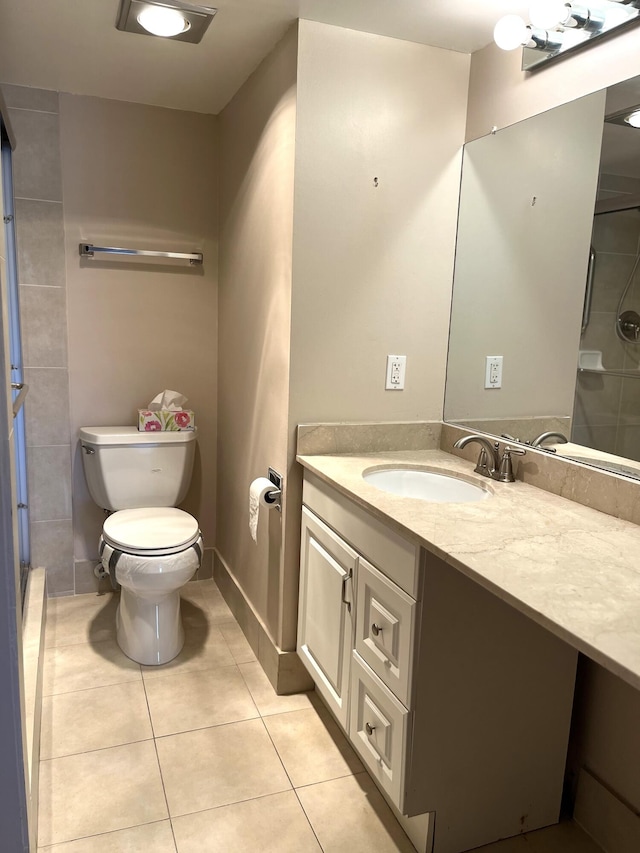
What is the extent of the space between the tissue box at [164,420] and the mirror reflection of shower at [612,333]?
1.64 meters

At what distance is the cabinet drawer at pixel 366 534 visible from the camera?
4.89 ft

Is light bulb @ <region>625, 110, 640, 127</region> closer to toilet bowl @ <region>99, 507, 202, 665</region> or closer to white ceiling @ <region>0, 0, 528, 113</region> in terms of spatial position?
white ceiling @ <region>0, 0, 528, 113</region>

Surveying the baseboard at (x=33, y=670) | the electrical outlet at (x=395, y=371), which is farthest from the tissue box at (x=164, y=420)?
the electrical outlet at (x=395, y=371)

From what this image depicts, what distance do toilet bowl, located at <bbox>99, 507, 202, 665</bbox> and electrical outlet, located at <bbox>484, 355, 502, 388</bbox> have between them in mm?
1184

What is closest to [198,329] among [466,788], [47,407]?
[47,407]

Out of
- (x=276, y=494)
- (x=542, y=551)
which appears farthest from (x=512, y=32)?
(x=276, y=494)

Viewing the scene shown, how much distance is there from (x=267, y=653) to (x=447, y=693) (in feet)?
3.23

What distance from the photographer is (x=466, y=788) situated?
1596 mm

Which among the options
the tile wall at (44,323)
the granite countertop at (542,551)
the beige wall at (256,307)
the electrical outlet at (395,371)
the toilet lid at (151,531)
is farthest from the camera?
the tile wall at (44,323)

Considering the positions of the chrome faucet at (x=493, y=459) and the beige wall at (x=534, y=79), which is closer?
the beige wall at (x=534, y=79)

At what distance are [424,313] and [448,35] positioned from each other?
2.73 feet

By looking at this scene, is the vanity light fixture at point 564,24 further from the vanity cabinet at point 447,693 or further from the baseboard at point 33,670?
the baseboard at point 33,670

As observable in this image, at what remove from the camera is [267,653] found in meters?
2.36

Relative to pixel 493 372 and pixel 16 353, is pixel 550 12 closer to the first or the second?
pixel 493 372
